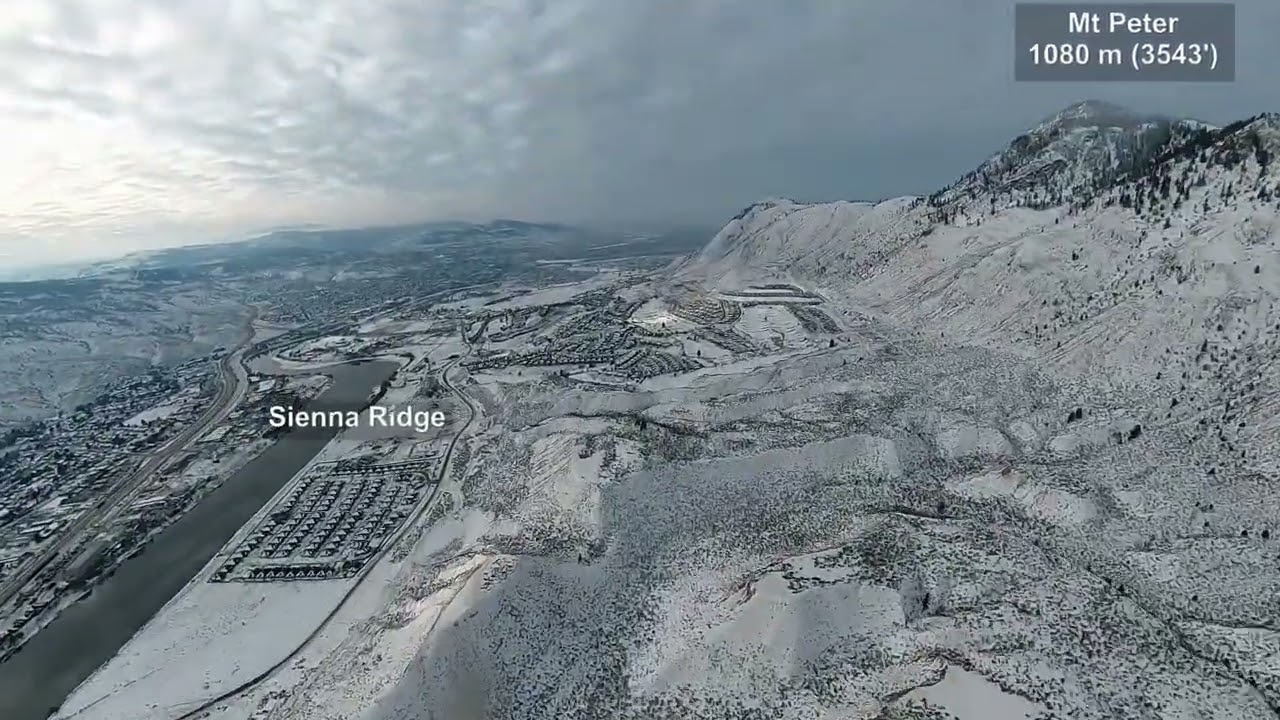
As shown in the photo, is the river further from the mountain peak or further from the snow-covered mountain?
the mountain peak

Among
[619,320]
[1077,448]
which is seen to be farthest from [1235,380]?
[619,320]

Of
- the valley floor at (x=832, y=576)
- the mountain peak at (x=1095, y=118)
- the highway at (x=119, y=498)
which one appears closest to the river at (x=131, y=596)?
the highway at (x=119, y=498)

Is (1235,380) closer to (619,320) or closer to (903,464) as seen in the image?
(903,464)

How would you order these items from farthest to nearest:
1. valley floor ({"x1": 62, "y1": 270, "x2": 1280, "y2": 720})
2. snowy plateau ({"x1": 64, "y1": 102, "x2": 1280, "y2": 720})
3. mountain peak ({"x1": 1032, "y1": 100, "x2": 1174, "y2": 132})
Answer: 1. mountain peak ({"x1": 1032, "y1": 100, "x2": 1174, "y2": 132})
2. snowy plateau ({"x1": 64, "y1": 102, "x2": 1280, "y2": 720})
3. valley floor ({"x1": 62, "y1": 270, "x2": 1280, "y2": 720})

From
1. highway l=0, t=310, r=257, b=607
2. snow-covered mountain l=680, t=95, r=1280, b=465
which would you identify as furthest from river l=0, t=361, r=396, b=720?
snow-covered mountain l=680, t=95, r=1280, b=465

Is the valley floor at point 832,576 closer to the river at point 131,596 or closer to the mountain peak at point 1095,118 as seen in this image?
the river at point 131,596

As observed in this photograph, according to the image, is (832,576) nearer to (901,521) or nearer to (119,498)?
(901,521)
